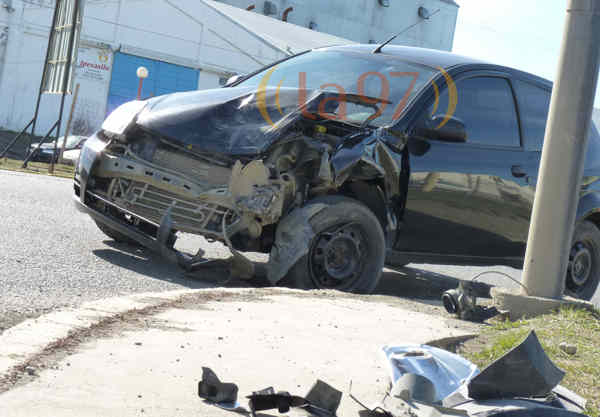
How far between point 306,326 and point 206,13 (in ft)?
89.1

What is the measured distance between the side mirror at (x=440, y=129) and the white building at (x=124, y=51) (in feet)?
75.0

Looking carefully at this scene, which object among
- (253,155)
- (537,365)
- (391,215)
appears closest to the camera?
(537,365)

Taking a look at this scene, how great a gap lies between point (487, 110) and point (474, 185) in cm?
63

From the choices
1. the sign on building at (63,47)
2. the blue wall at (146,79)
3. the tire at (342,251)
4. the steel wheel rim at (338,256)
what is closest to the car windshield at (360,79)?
the tire at (342,251)

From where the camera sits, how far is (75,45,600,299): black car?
205 inches

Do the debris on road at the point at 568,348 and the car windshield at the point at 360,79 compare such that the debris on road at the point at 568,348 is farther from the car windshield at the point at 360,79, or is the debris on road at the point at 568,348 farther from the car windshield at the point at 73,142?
the car windshield at the point at 73,142

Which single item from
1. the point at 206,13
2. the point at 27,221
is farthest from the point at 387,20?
the point at 27,221

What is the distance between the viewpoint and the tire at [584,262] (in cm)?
672

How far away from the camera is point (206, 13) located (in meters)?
29.9

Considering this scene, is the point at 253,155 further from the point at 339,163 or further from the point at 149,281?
the point at 149,281

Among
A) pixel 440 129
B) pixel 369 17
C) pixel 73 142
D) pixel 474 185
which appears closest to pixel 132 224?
pixel 440 129

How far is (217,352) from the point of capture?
11.0ft

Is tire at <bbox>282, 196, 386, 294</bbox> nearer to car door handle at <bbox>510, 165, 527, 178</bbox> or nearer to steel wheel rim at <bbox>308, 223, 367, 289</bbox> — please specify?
steel wheel rim at <bbox>308, 223, 367, 289</bbox>

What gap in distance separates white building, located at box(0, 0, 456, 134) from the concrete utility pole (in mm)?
23743
